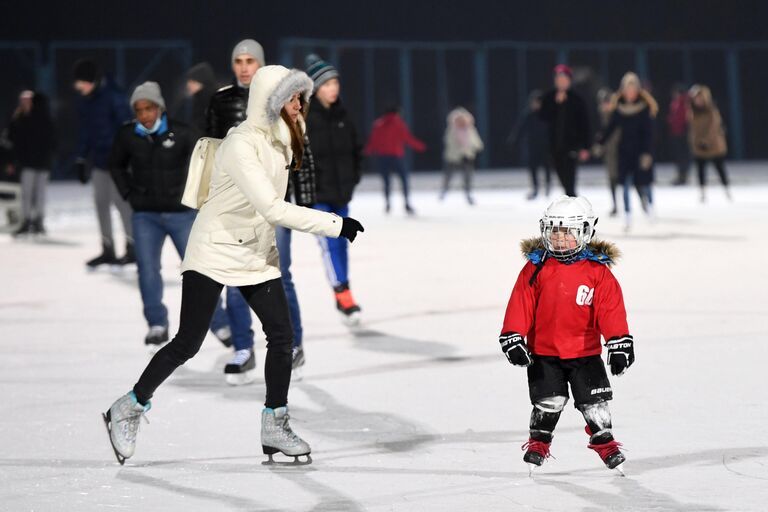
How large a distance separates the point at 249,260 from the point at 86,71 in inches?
305

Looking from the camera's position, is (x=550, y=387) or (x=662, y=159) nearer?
(x=550, y=387)

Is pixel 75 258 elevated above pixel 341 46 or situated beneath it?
situated beneath

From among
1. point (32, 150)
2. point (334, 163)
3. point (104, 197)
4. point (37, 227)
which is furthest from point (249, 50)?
point (37, 227)

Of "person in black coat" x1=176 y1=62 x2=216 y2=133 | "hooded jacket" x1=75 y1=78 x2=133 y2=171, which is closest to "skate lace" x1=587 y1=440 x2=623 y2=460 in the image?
"person in black coat" x1=176 y1=62 x2=216 y2=133

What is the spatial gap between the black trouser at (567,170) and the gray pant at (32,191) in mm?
5753

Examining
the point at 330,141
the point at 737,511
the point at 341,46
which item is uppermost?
the point at 341,46

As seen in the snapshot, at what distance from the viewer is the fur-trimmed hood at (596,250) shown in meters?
5.78

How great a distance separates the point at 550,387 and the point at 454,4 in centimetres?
2758

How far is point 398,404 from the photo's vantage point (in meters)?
7.25

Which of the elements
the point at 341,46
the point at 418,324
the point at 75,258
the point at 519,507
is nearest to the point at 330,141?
the point at 418,324

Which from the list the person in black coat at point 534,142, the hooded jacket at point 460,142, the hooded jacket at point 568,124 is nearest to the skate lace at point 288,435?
the hooded jacket at point 568,124

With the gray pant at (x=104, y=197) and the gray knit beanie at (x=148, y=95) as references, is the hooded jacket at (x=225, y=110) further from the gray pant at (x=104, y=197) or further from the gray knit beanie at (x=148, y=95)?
the gray pant at (x=104, y=197)

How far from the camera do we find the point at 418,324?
9.96m

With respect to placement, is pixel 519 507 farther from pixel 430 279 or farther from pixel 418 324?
pixel 430 279
